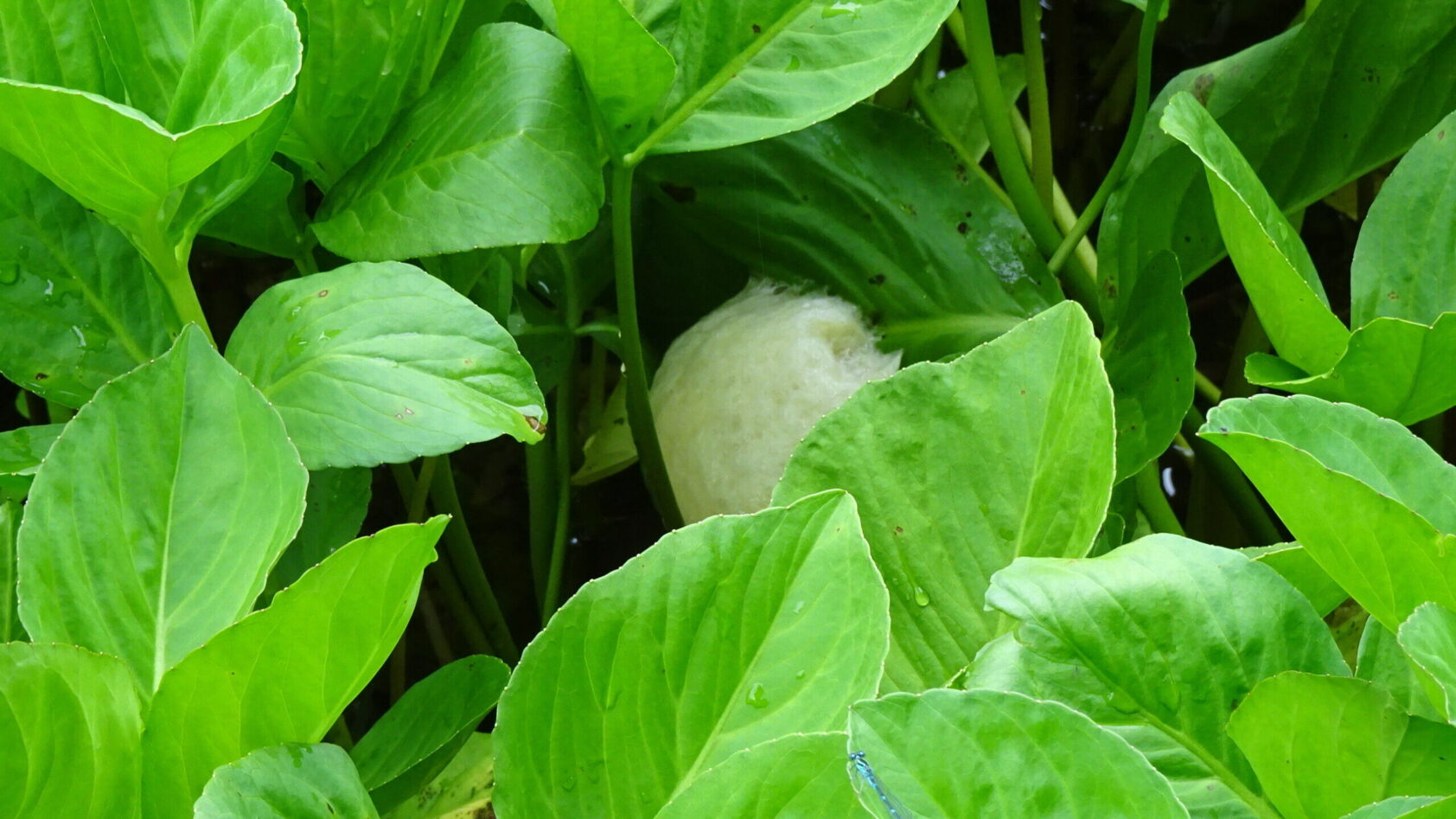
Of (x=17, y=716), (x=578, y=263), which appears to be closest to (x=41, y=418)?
(x=578, y=263)

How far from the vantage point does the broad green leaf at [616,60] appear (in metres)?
0.33

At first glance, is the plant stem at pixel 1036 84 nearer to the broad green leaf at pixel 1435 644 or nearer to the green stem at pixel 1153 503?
the green stem at pixel 1153 503

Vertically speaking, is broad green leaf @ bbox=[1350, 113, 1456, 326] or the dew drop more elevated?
broad green leaf @ bbox=[1350, 113, 1456, 326]

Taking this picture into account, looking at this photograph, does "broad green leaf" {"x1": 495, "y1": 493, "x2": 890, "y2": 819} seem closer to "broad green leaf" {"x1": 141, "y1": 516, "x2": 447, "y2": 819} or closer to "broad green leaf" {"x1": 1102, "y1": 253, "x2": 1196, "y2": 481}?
"broad green leaf" {"x1": 141, "y1": 516, "x2": 447, "y2": 819}

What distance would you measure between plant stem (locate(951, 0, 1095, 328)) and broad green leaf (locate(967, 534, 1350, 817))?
0.24 metres

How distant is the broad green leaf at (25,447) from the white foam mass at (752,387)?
199mm

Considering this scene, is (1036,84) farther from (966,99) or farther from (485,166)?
(485,166)

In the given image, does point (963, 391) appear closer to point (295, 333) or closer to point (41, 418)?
point (295, 333)

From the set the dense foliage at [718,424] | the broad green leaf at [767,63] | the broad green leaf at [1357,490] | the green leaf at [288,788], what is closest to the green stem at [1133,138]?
the dense foliage at [718,424]

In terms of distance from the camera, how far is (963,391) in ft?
0.95

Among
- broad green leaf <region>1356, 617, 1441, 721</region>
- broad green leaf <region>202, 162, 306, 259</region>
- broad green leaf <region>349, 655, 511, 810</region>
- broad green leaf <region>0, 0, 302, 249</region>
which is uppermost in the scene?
broad green leaf <region>0, 0, 302, 249</region>

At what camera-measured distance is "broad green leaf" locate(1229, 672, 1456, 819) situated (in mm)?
212

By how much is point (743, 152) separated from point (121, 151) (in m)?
0.23

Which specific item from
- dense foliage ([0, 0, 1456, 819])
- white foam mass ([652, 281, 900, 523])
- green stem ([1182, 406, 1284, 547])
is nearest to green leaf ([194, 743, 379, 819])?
dense foliage ([0, 0, 1456, 819])
